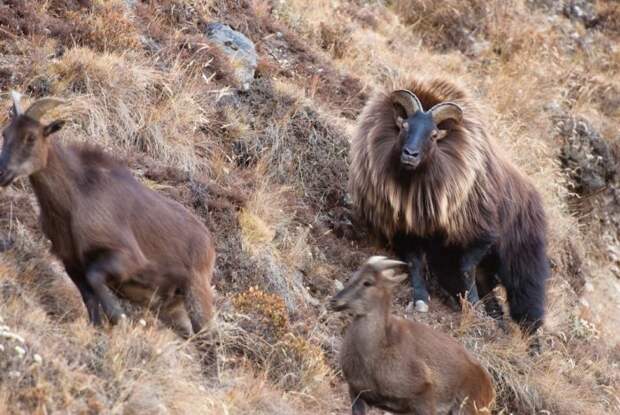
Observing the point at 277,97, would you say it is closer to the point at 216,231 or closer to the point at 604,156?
the point at 216,231

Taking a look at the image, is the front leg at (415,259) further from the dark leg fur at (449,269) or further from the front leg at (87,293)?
the front leg at (87,293)

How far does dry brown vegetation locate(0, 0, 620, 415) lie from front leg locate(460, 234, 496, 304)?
0.35m

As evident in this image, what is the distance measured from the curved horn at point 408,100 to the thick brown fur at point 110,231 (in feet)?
12.4

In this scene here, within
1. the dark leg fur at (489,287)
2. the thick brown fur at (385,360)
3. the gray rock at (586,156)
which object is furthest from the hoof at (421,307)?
the gray rock at (586,156)

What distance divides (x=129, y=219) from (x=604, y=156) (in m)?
10.4

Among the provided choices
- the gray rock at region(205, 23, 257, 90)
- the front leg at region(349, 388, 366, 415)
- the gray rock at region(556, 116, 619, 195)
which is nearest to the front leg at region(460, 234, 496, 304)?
the gray rock at region(205, 23, 257, 90)

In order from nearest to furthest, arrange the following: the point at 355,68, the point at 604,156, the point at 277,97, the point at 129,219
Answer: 1. the point at 129,219
2. the point at 277,97
3. the point at 355,68
4. the point at 604,156

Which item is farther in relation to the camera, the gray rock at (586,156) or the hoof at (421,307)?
the gray rock at (586,156)

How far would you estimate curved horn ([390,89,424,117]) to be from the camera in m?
10.8

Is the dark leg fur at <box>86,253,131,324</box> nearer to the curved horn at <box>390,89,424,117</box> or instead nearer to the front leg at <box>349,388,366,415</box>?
the front leg at <box>349,388,366,415</box>

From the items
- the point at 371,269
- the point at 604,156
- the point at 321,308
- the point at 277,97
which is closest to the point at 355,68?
the point at 277,97

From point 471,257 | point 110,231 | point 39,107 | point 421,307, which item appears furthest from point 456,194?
point 39,107

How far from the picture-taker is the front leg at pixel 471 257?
11023 millimetres

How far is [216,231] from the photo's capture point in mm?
9781
